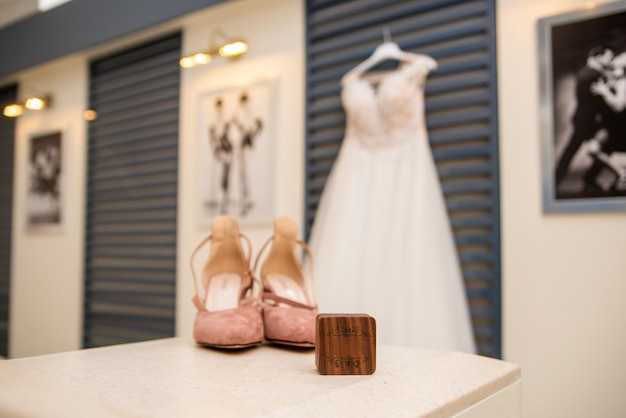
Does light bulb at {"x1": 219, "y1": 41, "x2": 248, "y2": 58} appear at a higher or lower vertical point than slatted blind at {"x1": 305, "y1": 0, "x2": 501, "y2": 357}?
higher

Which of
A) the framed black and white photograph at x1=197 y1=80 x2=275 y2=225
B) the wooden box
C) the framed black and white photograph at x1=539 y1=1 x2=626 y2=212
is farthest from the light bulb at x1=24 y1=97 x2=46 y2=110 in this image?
the wooden box

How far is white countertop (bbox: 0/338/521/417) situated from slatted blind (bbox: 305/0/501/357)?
2.72 feet

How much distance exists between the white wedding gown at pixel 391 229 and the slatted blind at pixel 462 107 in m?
0.08

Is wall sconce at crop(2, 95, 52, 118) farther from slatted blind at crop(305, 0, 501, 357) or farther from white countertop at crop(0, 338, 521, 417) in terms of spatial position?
white countertop at crop(0, 338, 521, 417)

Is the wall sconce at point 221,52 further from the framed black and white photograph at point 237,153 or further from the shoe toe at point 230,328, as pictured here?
the shoe toe at point 230,328

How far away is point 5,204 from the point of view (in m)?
3.77

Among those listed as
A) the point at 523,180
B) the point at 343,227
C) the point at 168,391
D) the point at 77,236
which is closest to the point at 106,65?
the point at 77,236

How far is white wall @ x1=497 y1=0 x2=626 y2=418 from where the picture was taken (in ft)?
5.13

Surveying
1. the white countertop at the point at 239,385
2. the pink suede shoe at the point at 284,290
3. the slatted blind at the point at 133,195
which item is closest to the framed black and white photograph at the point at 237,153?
the slatted blind at the point at 133,195

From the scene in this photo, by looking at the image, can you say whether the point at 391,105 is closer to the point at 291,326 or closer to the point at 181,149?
the point at 291,326

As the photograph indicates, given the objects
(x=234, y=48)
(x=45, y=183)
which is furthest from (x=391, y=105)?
(x=45, y=183)

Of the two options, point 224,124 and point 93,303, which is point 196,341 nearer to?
point 224,124

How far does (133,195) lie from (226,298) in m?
1.87

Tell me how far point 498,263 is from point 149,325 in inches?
72.9
